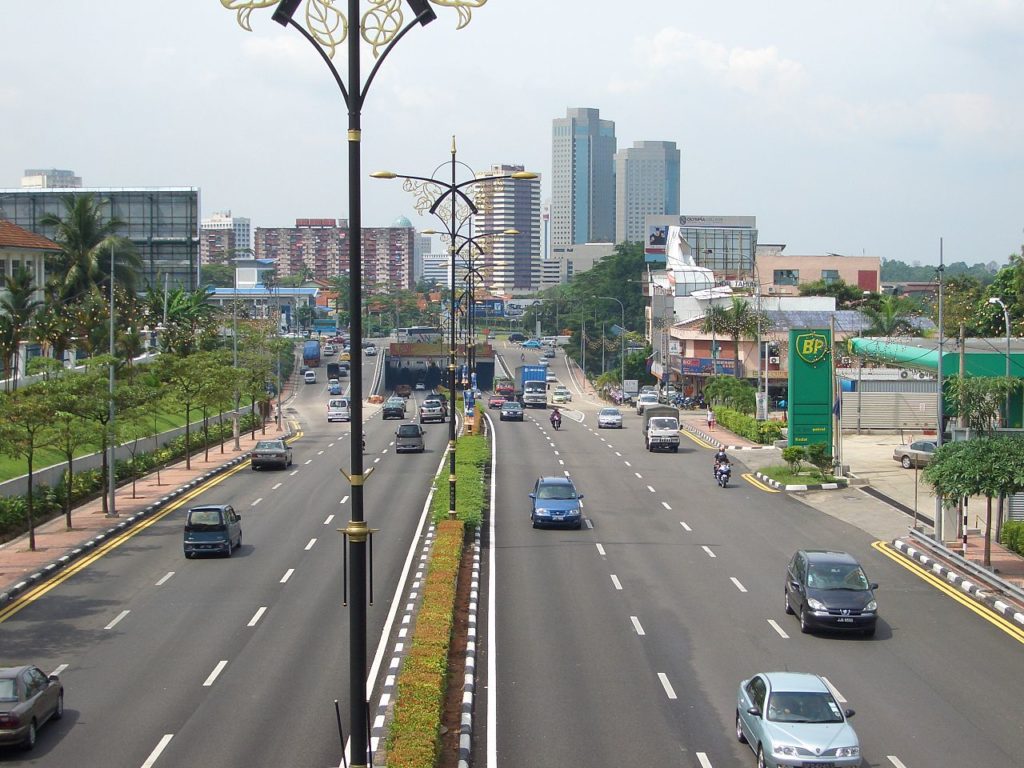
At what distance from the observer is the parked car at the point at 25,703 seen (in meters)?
16.7

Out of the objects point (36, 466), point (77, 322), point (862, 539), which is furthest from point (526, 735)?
point (77, 322)

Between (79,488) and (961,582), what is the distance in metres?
28.8

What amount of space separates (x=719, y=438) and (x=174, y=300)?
39284 mm

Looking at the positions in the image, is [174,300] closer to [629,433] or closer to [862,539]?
[629,433]

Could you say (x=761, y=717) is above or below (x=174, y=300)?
below

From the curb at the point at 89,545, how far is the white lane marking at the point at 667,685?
1482 cm

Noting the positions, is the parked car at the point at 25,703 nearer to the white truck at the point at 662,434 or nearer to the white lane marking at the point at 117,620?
the white lane marking at the point at 117,620

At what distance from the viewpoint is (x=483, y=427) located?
70375 millimetres

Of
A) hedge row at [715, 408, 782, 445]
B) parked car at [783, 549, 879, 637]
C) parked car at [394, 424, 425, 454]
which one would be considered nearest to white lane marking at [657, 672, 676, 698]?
parked car at [783, 549, 879, 637]

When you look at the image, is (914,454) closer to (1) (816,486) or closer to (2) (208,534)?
(1) (816,486)

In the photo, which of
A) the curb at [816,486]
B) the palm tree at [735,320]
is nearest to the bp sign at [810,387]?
the curb at [816,486]

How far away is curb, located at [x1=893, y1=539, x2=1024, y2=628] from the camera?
25.9 m

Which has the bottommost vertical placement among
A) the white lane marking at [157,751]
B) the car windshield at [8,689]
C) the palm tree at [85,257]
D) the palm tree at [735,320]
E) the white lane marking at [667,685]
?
the white lane marking at [667,685]

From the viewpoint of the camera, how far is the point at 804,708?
16.7m
